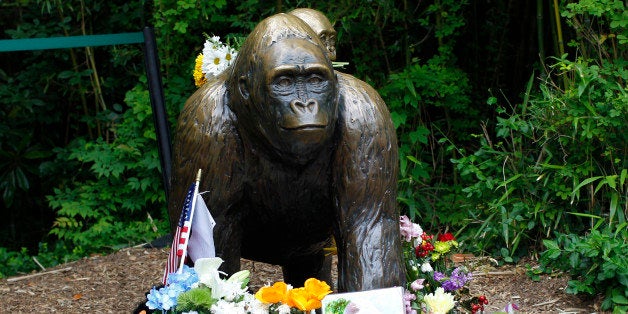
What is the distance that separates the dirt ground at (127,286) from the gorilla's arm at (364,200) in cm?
166

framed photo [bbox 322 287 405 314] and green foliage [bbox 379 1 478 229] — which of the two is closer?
framed photo [bbox 322 287 405 314]

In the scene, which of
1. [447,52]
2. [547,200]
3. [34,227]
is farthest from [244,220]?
[34,227]

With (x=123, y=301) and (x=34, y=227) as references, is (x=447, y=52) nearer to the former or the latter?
(x=123, y=301)

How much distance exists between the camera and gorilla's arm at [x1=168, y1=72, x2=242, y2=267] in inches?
125

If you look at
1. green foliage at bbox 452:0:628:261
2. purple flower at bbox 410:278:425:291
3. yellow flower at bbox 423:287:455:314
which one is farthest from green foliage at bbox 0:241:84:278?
yellow flower at bbox 423:287:455:314

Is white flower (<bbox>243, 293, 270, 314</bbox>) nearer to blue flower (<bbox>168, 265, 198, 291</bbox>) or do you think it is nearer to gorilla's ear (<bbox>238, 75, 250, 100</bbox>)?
blue flower (<bbox>168, 265, 198, 291</bbox>)

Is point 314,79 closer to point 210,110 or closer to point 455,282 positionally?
point 210,110

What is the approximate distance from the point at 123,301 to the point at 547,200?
7.97ft

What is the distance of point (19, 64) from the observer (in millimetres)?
7691

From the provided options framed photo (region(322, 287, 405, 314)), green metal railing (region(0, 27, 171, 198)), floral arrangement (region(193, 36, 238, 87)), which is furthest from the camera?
green metal railing (region(0, 27, 171, 198))

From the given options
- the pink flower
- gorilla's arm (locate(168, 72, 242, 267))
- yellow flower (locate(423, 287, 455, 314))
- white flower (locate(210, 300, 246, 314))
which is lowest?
yellow flower (locate(423, 287, 455, 314))

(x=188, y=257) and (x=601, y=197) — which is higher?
(x=188, y=257)

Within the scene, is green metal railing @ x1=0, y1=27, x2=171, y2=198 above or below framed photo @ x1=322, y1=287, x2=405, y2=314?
Answer: above

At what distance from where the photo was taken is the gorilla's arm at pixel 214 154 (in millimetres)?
3178
